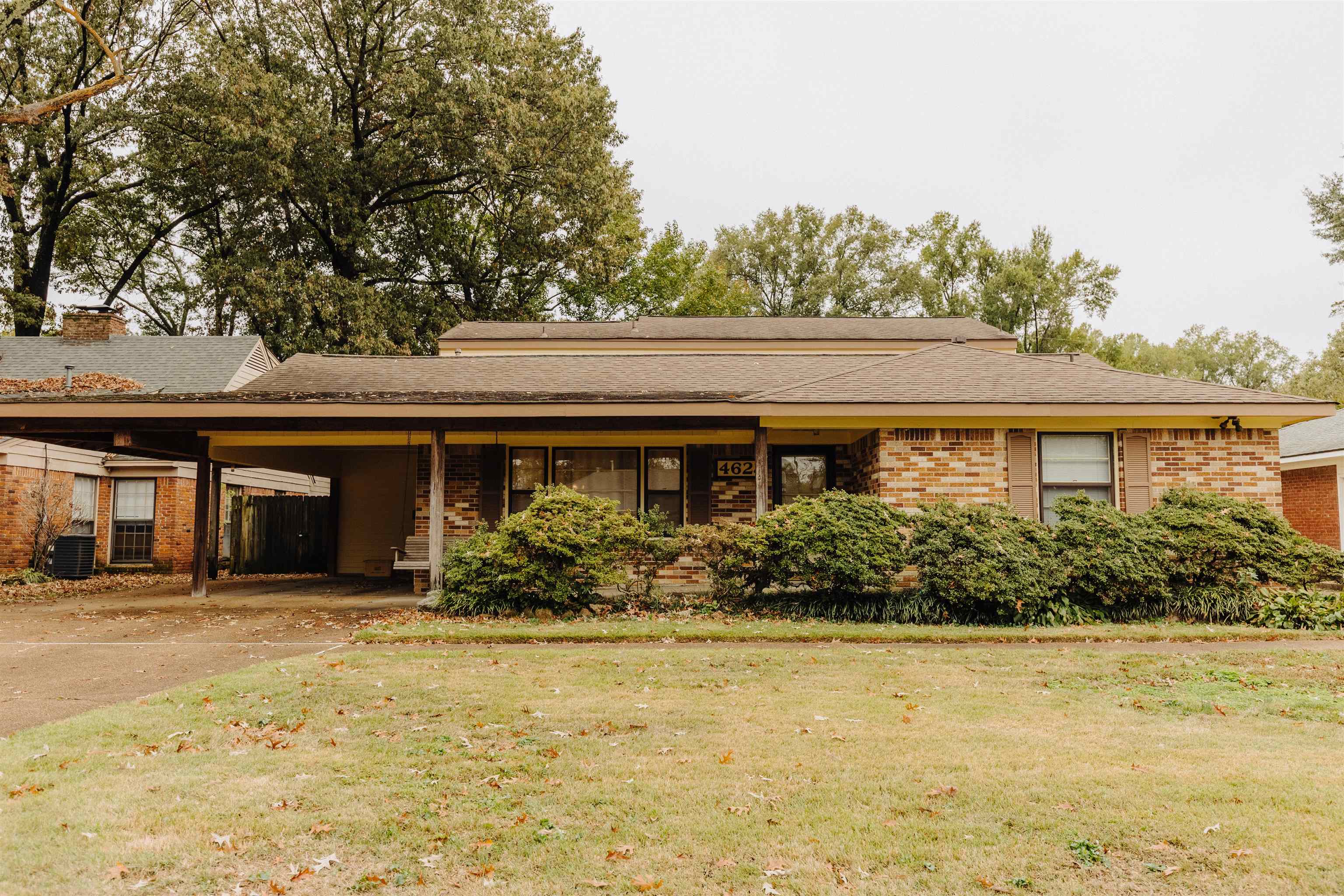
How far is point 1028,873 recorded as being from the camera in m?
3.11

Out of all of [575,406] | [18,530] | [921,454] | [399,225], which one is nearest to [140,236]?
[399,225]

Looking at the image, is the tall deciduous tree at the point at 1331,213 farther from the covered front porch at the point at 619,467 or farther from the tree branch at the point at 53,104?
the tree branch at the point at 53,104

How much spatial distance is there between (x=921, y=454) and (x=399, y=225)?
24.7 meters

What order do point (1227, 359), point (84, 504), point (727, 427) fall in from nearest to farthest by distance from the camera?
1. point (727, 427)
2. point (84, 504)
3. point (1227, 359)

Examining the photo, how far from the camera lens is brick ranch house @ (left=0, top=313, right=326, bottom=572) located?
19.5 meters

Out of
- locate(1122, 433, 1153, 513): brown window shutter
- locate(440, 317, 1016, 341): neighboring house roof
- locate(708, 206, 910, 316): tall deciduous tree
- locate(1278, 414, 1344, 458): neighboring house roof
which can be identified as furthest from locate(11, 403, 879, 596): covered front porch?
locate(708, 206, 910, 316): tall deciduous tree

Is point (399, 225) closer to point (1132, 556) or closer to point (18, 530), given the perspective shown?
point (18, 530)

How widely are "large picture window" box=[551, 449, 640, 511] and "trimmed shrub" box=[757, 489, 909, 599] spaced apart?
3.78 metres

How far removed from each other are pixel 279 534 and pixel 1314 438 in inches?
919

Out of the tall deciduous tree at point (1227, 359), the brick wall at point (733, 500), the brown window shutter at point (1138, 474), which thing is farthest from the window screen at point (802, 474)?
the tall deciduous tree at point (1227, 359)

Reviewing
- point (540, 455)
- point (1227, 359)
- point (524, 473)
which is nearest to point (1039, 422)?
point (540, 455)

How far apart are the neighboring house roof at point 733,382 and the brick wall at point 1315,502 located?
19.1ft

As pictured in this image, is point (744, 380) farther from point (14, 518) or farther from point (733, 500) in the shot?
point (14, 518)

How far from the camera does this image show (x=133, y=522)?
20.3 meters
